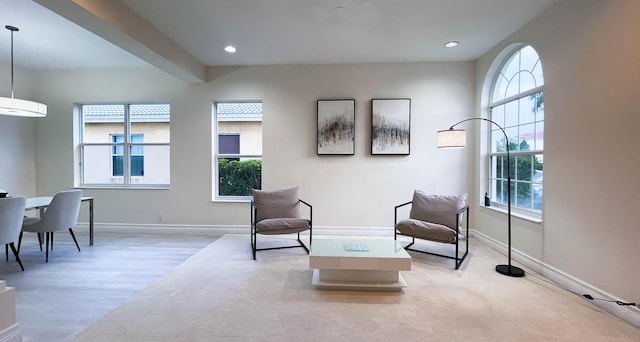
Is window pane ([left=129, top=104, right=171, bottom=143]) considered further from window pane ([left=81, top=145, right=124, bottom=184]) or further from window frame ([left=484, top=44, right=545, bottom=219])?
window frame ([left=484, top=44, right=545, bottom=219])

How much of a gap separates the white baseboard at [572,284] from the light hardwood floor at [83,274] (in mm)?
3824

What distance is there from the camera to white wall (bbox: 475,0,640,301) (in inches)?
81.8

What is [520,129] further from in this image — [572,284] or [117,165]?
[117,165]

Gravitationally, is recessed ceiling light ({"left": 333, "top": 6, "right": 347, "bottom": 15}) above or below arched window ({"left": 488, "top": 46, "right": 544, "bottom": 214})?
above

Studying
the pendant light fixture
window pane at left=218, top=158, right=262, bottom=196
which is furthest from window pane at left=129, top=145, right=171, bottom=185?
the pendant light fixture

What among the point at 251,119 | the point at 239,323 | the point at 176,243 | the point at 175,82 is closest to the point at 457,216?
the point at 239,323

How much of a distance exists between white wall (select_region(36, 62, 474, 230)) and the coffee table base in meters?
1.94

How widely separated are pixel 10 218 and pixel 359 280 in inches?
Answer: 139

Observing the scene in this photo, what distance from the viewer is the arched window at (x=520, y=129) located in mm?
3174

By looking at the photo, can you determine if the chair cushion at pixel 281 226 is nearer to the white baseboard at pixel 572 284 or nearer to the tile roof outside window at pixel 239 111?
the tile roof outside window at pixel 239 111

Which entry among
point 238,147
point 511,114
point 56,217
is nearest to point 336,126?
point 238,147

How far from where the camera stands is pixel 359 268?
2.52 meters

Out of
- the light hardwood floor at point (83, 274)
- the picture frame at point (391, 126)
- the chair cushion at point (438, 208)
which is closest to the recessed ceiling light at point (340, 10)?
the picture frame at point (391, 126)

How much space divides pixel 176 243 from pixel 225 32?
2915 millimetres
